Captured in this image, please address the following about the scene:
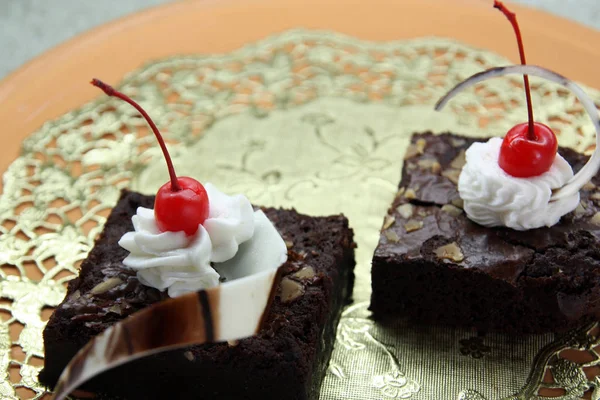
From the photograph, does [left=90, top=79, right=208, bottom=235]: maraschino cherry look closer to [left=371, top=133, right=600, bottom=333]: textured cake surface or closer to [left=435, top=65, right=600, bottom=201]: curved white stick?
[left=371, top=133, right=600, bottom=333]: textured cake surface

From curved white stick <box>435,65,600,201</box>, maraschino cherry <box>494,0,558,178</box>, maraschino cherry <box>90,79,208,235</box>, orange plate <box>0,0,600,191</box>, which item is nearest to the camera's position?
maraschino cherry <box>90,79,208,235</box>

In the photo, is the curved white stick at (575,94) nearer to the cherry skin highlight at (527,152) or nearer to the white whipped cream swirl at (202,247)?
the cherry skin highlight at (527,152)

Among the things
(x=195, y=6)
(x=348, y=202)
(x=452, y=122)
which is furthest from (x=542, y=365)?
(x=195, y=6)

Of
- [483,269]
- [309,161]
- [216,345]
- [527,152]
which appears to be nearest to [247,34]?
[309,161]

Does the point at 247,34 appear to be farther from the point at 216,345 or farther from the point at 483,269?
the point at 216,345

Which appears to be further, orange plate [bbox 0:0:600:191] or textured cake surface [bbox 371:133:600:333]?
orange plate [bbox 0:0:600:191]

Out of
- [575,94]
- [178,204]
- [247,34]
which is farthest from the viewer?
[247,34]

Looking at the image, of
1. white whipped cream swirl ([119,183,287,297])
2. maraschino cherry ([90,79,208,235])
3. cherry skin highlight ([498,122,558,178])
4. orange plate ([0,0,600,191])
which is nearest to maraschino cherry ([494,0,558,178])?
cherry skin highlight ([498,122,558,178])
